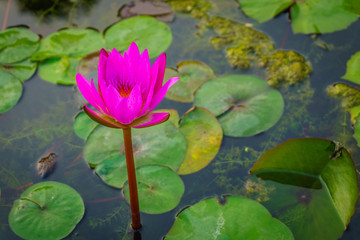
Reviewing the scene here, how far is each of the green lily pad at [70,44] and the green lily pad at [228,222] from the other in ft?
4.82

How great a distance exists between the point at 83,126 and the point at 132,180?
805 mm

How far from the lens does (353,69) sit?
2.62m

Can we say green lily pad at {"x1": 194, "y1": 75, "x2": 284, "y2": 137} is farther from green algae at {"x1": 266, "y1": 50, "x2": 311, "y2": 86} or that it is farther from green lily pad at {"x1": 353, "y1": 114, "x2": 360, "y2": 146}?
green lily pad at {"x1": 353, "y1": 114, "x2": 360, "y2": 146}

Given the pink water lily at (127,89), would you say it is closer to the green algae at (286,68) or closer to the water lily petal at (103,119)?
the water lily petal at (103,119)

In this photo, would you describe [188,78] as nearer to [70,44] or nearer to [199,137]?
[199,137]

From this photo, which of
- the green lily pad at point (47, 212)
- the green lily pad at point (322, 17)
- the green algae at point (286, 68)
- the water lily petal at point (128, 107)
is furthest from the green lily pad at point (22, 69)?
the green lily pad at point (322, 17)

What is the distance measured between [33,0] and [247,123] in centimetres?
211

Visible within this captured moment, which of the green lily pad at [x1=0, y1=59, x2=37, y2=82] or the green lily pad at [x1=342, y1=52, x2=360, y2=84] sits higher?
the green lily pad at [x1=0, y1=59, x2=37, y2=82]

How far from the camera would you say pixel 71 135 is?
2.40m

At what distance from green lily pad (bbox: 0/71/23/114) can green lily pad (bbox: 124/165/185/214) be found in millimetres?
1041

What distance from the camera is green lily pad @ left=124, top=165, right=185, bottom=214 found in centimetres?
201

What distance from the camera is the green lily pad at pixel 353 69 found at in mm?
2570

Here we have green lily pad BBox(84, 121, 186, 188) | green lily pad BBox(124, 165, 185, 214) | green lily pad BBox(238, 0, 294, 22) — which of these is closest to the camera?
green lily pad BBox(124, 165, 185, 214)

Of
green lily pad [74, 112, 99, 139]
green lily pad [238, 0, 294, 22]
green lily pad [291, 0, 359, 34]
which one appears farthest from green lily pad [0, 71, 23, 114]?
green lily pad [291, 0, 359, 34]
